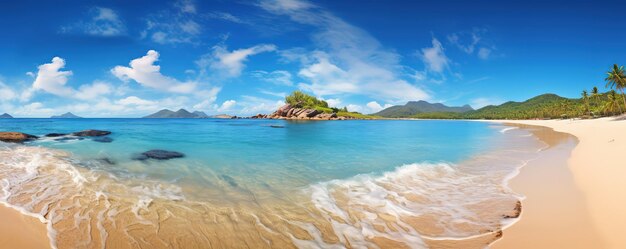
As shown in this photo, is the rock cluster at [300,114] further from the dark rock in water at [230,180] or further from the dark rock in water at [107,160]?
the dark rock in water at [230,180]

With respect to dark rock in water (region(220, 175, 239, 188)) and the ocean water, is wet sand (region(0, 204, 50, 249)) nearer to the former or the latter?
the ocean water

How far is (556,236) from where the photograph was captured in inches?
211

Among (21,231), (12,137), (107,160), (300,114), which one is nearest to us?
(21,231)

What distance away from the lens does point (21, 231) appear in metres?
5.36

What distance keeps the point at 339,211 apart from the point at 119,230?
17.3 feet

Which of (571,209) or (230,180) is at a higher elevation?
(571,209)

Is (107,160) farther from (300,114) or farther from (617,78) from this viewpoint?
(300,114)

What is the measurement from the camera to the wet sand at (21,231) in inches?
190

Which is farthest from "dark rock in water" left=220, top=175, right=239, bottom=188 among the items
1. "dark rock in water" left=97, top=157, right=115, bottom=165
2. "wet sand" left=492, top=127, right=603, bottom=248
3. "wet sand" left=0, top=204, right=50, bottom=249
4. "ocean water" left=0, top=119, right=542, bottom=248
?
"wet sand" left=492, top=127, right=603, bottom=248

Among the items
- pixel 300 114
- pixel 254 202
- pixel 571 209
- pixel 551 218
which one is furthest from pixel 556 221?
pixel 300 114

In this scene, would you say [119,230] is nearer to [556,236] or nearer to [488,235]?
[488,235]

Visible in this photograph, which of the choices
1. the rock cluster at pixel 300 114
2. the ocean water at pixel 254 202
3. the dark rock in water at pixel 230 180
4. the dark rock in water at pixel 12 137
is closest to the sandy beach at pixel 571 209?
the ocean water at pixel 254 202

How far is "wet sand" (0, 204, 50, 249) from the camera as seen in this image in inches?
190

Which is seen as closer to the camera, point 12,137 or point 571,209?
point 571,209
